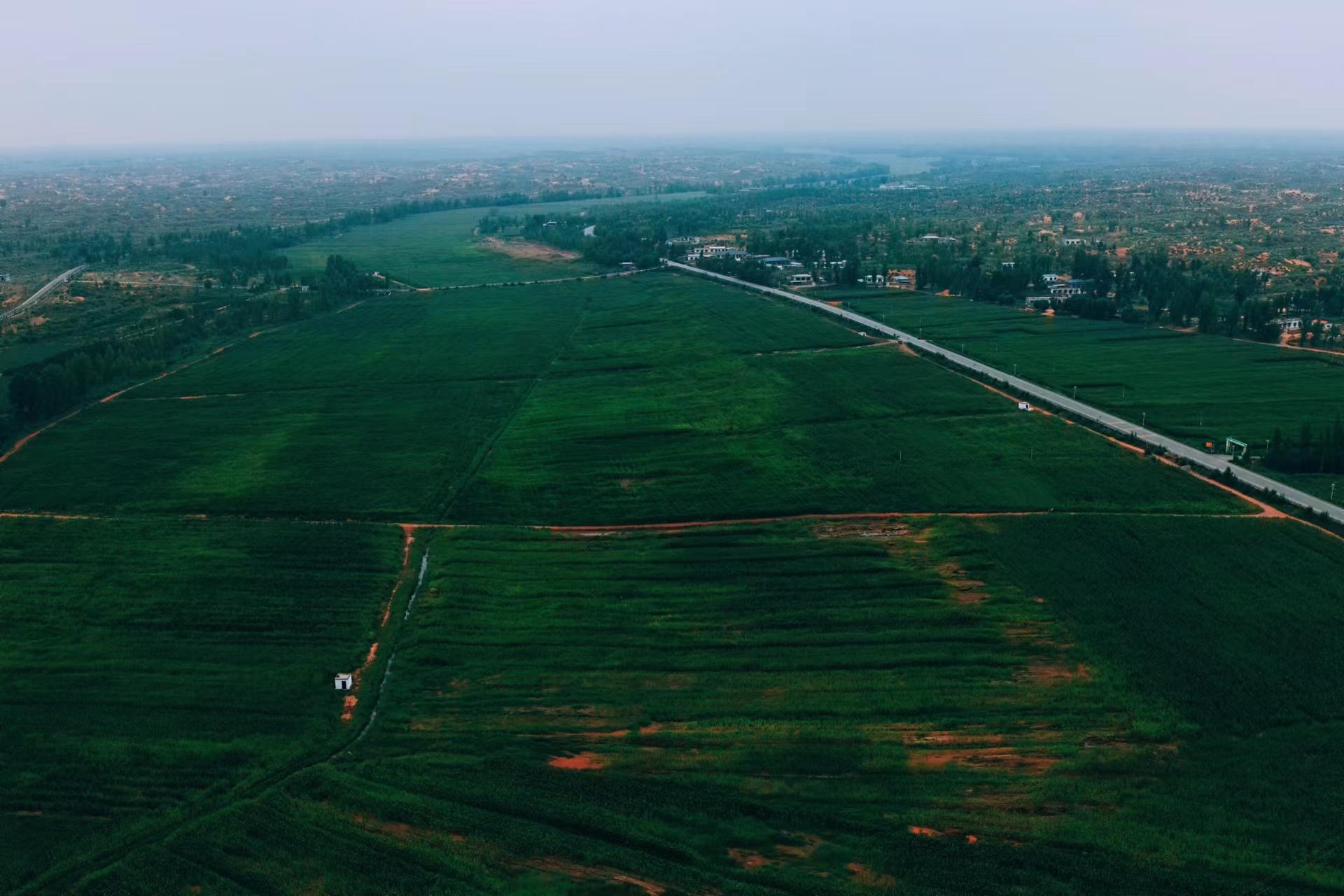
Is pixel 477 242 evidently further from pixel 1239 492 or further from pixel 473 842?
pixel 473 842

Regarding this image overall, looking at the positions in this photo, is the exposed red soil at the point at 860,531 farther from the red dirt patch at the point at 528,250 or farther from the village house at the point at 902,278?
the red dirt patch at the point at 528,250

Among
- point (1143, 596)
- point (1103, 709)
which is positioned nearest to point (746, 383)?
point (1143, 596)

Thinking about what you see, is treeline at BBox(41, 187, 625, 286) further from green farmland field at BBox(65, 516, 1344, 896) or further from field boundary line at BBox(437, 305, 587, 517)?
green farmland field at BBox(65, 516, 1344, 896)

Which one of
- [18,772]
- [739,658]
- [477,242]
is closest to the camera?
[18,772]

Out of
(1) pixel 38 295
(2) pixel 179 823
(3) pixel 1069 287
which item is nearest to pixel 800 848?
(2) pixel 179 823

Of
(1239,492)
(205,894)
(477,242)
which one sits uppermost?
(477,242)

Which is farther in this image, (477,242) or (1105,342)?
(477,242)
